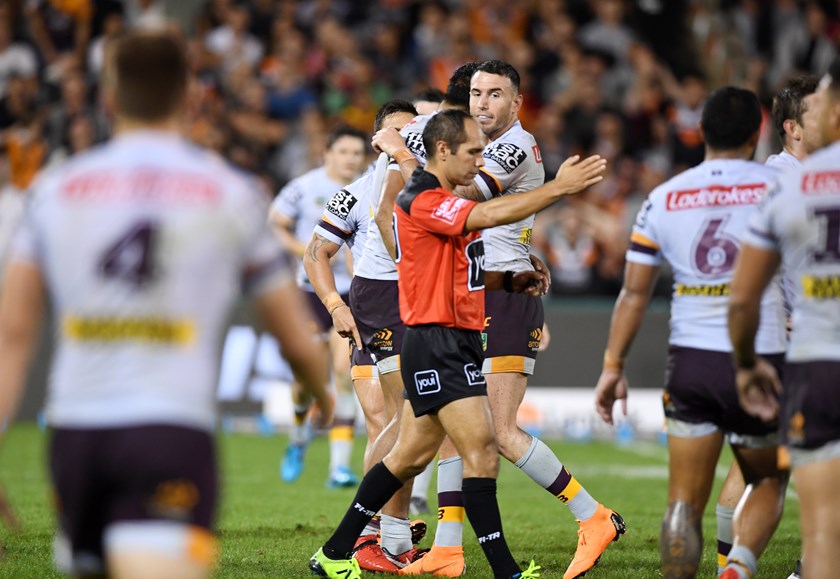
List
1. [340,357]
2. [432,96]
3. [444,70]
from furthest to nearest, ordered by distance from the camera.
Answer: [444,70] < [340,357] < [432,96]

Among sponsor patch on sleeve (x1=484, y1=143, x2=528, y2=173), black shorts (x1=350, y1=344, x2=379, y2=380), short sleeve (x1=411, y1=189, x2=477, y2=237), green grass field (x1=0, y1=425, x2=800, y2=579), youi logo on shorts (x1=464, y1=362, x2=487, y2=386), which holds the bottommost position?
green grass field (x1=0, y1=425, x2=800, y2=579)

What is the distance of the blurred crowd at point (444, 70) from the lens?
63.2ft

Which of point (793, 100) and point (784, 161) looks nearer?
point (784, 161)

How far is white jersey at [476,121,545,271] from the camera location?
24.3 feet

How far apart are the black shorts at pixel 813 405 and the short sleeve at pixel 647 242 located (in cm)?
117

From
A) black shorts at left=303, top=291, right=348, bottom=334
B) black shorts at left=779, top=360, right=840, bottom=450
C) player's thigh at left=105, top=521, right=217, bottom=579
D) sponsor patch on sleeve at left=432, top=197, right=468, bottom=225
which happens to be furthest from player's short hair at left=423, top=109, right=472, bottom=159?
black shorts at left=303, top=291, right=348, bottom=334

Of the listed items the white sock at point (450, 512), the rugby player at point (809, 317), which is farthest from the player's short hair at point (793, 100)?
the white sock at point (450, 512)

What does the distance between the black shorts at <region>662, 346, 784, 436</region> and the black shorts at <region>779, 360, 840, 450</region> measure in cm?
80

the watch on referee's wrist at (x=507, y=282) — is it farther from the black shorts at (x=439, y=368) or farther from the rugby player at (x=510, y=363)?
the black shorts at (x=439, y=368)

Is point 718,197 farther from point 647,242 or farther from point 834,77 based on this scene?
point 834,77

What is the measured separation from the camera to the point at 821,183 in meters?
4.86

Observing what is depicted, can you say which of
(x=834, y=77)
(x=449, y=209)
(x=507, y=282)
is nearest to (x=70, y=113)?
(x=507, y=282)

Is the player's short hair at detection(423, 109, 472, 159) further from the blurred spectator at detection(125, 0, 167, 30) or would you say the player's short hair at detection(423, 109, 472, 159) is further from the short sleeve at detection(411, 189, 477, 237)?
the blurred spectator at detection(125, 0, 167, 30)

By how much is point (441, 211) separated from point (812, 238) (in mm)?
2190
